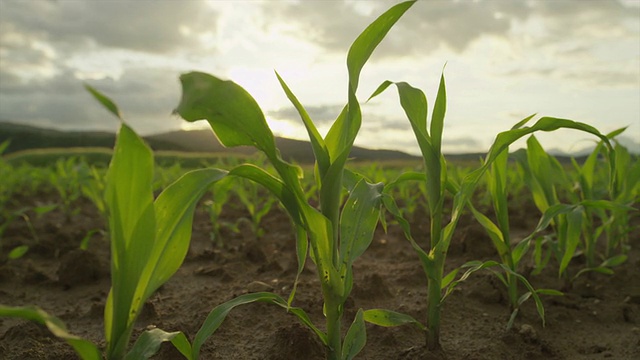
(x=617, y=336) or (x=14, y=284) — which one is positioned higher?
(x=617, y=336)

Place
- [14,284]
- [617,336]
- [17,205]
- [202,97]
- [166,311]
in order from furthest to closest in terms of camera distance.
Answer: [17,205] < [14,284] < [166,311] < [617,336] < [202,97]

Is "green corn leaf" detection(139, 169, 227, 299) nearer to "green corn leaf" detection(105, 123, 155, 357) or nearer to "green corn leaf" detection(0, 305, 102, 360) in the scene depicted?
"green corn leaf" detection(105, 123, 155, 357)

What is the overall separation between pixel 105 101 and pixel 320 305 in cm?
156

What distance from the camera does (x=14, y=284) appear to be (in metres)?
2.98

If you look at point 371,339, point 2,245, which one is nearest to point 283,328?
point 371,339

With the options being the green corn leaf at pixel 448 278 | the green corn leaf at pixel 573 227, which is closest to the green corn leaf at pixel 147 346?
the green corn leaf at pixel 448 278

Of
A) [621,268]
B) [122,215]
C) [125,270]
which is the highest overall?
[122,215]

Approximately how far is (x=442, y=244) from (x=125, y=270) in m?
0.98

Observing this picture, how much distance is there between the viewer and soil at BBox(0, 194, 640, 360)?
6.23 feet

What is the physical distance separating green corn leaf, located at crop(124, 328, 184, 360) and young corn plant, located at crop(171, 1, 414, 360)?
0.32 feet

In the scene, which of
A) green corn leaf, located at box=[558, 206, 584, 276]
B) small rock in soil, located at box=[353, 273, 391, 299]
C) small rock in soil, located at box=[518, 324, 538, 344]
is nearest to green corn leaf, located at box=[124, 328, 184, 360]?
small rock in soil, located at box=[353, 273, 391, 299]

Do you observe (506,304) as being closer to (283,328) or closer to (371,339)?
(371,339)

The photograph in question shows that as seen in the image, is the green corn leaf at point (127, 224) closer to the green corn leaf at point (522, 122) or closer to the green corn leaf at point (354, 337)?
the green corn leaf at point (354, 337)

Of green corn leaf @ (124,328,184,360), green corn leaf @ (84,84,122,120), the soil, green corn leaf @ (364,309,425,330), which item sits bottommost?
the soil
